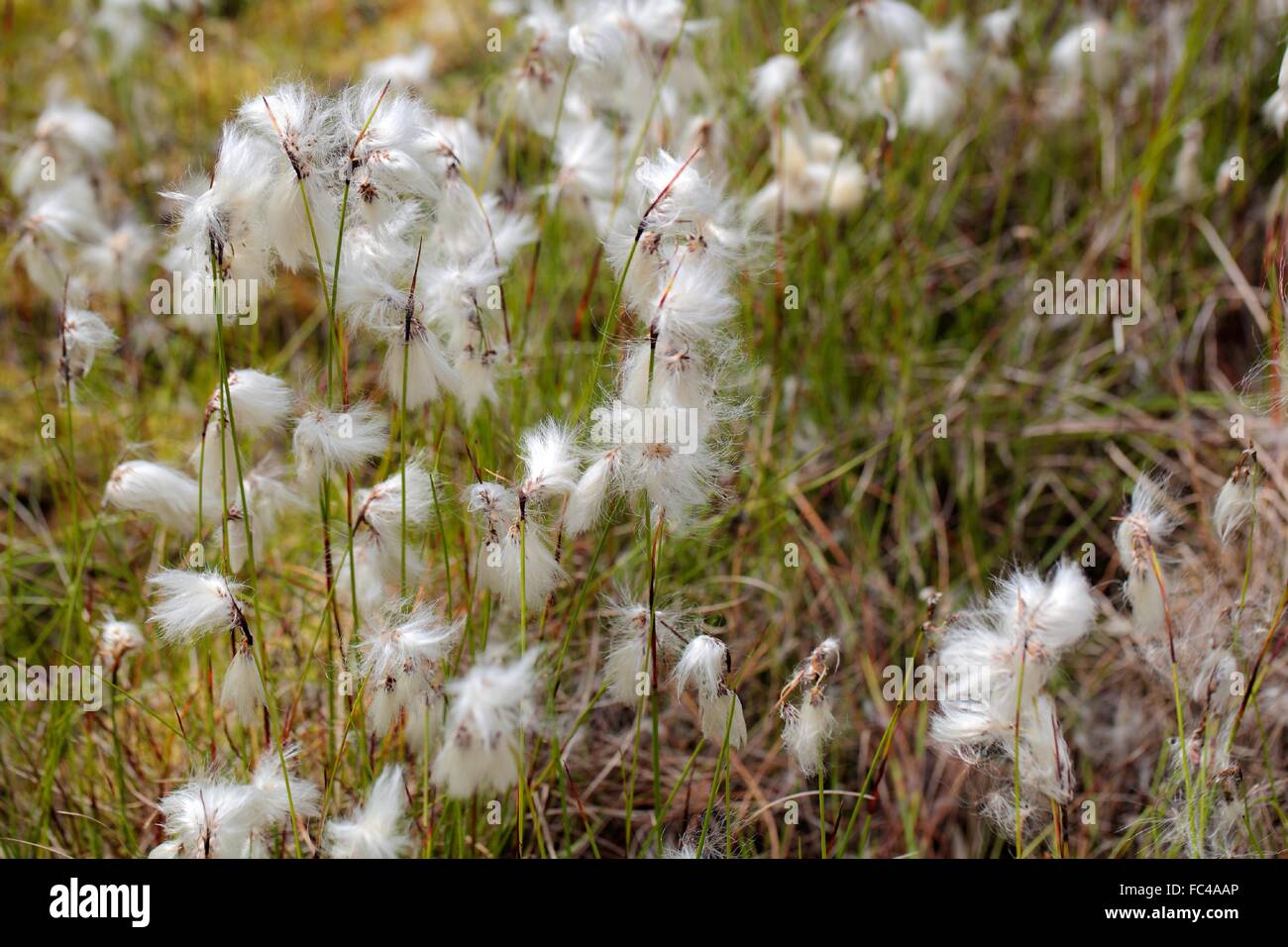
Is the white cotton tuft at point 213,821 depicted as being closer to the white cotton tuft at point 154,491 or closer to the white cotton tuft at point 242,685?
the white cotton tuft at point 242,685

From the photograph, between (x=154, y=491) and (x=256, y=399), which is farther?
(x=154, y=491)

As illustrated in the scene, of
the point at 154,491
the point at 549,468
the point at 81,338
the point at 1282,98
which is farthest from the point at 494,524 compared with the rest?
the point at 1282,98

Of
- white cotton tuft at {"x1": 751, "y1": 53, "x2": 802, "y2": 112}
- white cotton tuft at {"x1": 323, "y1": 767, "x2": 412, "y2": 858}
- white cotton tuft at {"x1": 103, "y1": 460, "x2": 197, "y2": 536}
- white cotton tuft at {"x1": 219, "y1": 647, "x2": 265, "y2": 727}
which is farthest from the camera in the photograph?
white cotton tuft at {"x1": 751, "y1": 53, "x2": 802, "y2": 112}

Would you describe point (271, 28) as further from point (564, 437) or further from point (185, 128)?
point (564, 437)

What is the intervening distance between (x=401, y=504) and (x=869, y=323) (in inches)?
65.7

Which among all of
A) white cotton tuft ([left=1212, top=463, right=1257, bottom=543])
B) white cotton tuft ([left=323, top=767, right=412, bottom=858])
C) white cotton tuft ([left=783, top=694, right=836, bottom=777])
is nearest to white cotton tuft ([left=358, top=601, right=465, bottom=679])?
white cotton tuft ([left=323, top=767, right=412, bottom=858])

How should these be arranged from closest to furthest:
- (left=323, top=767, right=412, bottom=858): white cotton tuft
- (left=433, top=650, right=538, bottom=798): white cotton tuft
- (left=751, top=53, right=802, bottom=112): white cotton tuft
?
(left=433, top=650, right=538, bottom=798): white cotton tuft < (left=323, top=767, right=412, bottom=858): white cotton tuft < (left=751, top=53, right=802, bottom=112): white cotton tuft

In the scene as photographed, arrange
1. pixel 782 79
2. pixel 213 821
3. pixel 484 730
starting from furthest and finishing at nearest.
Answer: pixel 782 79, pixel 213 821, pixel 484 730

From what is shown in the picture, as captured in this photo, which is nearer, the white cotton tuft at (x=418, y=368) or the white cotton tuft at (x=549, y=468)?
the white cotton tuft at (x=549, y=468)

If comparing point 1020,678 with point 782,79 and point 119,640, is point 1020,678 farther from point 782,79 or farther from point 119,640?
point 782,79

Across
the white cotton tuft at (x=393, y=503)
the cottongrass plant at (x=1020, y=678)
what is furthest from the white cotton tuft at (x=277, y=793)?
the cottongrass plant at (x=1020, y=678)

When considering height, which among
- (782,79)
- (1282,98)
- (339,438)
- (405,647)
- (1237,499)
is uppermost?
(782,79)

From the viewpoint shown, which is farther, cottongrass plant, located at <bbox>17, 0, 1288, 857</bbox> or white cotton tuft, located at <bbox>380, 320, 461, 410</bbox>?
white cotton tuft, located at <bbox>380, 320, 461, 410</bbox>

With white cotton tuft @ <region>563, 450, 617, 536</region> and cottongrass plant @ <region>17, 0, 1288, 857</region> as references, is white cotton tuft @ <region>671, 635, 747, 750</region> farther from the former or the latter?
white cotton tuft @ <region>563, 450, 617, 536</region>
